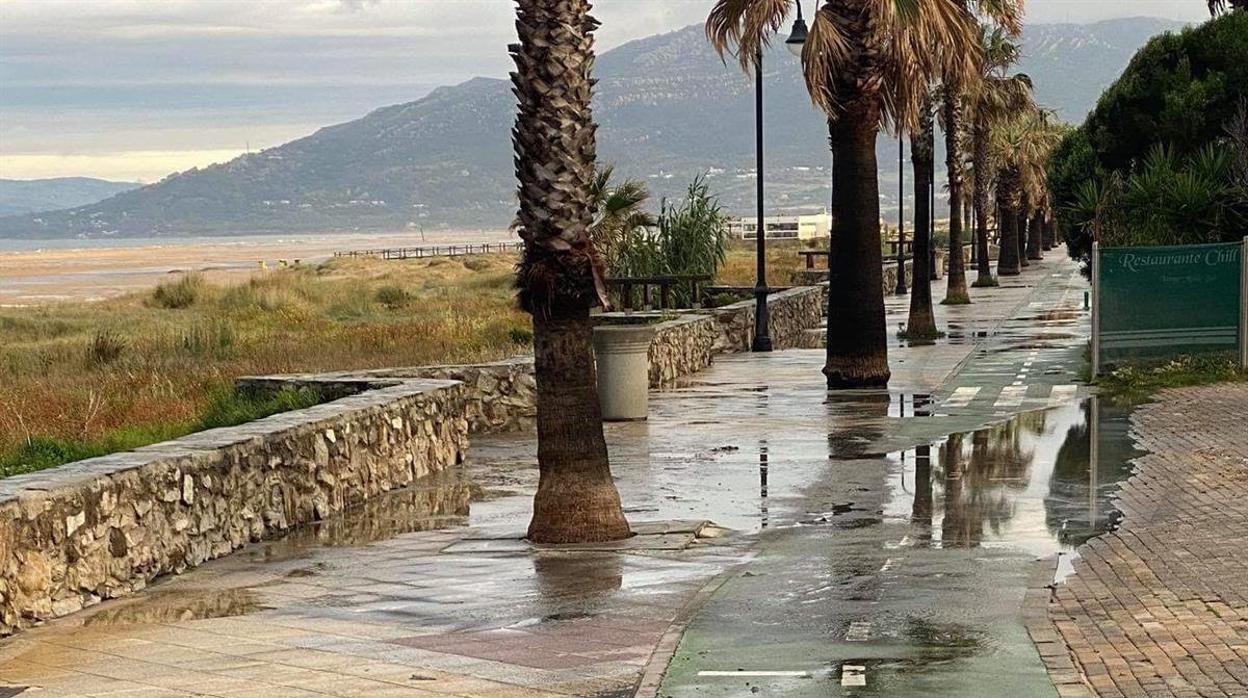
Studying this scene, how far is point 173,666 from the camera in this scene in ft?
29.5

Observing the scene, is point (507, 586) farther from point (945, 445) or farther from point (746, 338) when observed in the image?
point (746, 338)

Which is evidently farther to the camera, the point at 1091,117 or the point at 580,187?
the point at 1091,117

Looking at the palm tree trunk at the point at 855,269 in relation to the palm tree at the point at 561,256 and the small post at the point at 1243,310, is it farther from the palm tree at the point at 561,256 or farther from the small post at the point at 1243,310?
the palm tree at the point at 561,256

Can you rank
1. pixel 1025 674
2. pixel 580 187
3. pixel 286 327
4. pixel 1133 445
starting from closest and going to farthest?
pixel 1025 674
pixel 580 187
pixel 1133 445
pixel 286 327

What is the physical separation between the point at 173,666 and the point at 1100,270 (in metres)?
17.4

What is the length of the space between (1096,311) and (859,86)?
423cm

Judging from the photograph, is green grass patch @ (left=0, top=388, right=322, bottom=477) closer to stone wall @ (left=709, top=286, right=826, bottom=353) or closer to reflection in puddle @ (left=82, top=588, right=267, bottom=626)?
reflection in puddle @ (left=82, top=588, right=267, bottom=626)

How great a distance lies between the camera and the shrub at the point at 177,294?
195 feet

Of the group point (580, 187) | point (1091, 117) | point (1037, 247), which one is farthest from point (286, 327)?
point (1037, 247)

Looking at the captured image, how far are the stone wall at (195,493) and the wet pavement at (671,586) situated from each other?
225mm

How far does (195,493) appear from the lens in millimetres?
12344

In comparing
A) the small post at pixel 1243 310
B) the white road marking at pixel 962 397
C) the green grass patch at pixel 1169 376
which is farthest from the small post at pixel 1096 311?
the small post at pixel 1243 310

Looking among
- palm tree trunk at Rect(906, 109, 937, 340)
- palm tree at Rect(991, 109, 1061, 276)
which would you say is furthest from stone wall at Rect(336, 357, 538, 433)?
palm tree at Rect(991, 109, 1061, 276)

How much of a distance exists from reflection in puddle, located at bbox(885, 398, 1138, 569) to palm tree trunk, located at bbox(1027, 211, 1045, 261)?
264 feet
